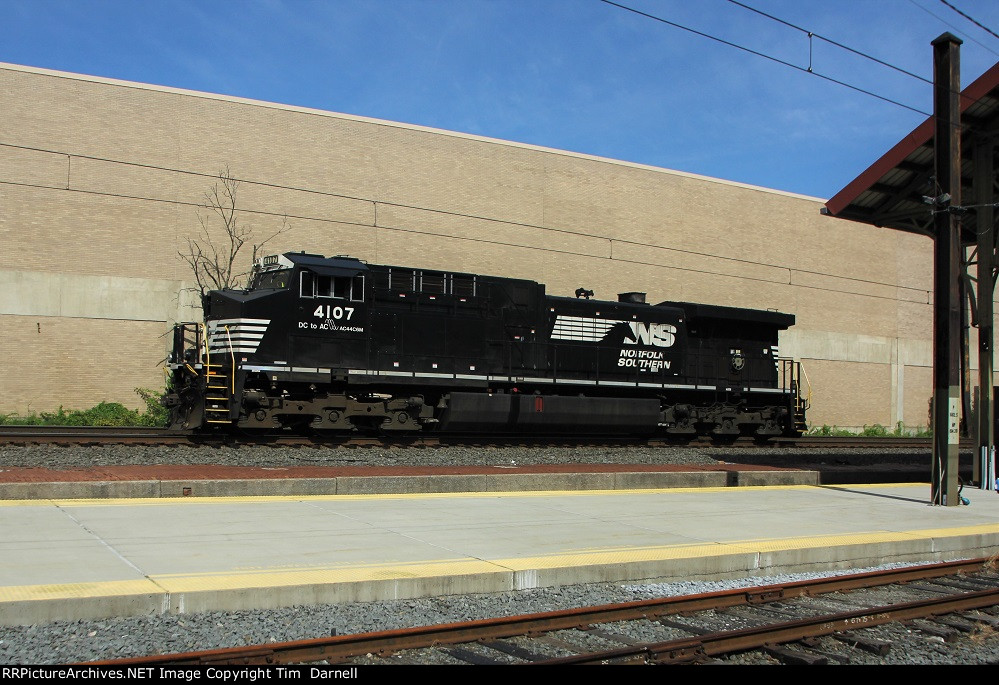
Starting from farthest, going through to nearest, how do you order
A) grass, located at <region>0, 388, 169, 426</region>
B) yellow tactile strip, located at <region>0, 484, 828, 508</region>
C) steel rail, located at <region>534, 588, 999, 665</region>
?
grass, located at <region>0, 388, 169, 426</region>
yellow tactile strip, located at <region>0, 484, 828, 508</region>
steel rail, located at <region>534, 588, 999, 665</region>

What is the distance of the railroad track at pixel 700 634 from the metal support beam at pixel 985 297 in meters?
8.72

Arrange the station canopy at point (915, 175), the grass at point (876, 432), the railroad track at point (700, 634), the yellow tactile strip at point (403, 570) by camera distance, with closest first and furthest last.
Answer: the railroad track at point (700, 634), the yellow tactile strip at point (403, 570), the station canopy at point (915, 175), the grass at point (876, 432)

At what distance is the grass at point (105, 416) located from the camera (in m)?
21.0

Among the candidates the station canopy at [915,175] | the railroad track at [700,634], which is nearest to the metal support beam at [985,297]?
the station canopy at [915,175]

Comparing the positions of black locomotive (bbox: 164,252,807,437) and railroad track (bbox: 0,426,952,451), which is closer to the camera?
railroad track (bbox: 0,426,952,451)

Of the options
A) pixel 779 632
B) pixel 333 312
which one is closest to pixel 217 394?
pixel 333 312

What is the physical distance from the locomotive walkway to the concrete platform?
0.7 inches

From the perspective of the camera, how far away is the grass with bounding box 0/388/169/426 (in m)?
21.0

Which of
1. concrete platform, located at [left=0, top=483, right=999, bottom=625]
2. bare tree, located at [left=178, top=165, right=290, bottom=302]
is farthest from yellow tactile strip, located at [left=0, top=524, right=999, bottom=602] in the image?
bare tree, located at [left=178, top=165, right=290, bottom=302]

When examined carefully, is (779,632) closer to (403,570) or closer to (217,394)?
(403,570)

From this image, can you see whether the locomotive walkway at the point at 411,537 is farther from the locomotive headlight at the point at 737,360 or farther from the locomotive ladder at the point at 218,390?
the locomotive headlight at the point at 737,360

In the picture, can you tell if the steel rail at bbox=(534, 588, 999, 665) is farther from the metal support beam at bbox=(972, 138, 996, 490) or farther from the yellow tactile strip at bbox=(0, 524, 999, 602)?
the metal support beam at bbox=(972, 138, 996, 490)

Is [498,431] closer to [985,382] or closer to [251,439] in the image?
[251,439]
